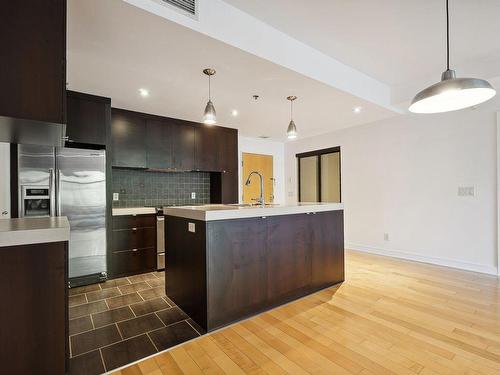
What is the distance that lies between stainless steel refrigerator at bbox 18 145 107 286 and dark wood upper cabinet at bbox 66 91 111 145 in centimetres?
18

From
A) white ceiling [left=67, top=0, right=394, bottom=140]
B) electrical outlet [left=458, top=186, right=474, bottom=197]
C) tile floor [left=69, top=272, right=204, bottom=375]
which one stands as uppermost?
white ceiling [left=67, top=0, right=394, bottom=140]

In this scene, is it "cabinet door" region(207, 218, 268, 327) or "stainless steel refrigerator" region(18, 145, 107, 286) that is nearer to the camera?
"cabinet door" region(207, 218, 268, 327)

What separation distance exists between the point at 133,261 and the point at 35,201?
1382 millimetres

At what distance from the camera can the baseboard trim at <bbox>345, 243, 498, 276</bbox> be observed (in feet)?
11.5

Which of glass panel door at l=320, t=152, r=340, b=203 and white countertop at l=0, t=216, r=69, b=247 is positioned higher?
glass panel door at l=320, t=152, r=340, b=203

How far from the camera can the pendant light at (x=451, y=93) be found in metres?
1.40

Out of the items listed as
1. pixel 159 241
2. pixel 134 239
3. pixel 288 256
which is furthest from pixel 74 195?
pixel 288 256

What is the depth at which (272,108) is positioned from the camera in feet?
12.5

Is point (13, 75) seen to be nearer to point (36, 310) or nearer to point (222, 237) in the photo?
point (36, 310)

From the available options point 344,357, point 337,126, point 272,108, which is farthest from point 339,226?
point 337,126

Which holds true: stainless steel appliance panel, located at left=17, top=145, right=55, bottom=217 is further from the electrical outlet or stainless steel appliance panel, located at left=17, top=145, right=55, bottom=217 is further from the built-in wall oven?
the electrical outlet

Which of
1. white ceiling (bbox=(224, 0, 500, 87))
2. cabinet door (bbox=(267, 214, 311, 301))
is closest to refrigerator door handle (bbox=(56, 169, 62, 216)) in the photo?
cabinet door (bbox=(267, 214, 311, 301))

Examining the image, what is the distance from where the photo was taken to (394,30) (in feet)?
7.82

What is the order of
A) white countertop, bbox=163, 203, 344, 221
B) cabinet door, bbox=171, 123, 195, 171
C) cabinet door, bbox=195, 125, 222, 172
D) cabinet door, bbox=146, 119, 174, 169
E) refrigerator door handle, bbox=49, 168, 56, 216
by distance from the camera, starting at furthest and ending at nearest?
cabinet door, bbox=195, 125, 222, 172, cabinet door, bbox=171, 123, 195, 171, cabinet door, bbox=146, 119, 174, 169, refrigerator door handle, bbox=49, 168, 56, 216, white countertop, bbox=163, 203, 344, 221
